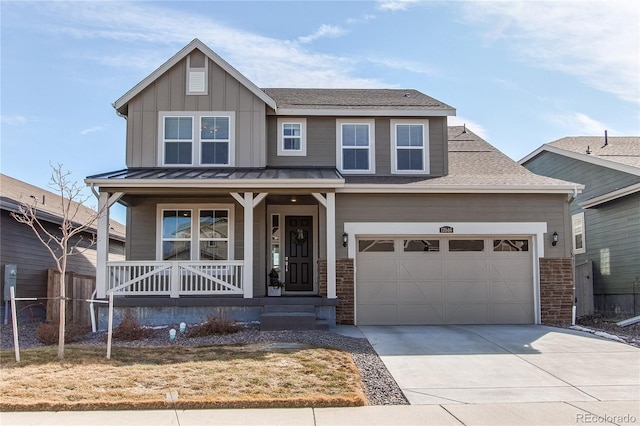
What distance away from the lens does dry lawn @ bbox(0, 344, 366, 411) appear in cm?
740

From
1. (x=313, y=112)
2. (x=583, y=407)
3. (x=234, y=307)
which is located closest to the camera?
(x=583, y=407)

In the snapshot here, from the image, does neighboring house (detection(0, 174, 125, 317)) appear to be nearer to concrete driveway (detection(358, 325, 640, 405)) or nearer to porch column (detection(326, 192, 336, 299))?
porch column (detection(326, 192, 336, 299))

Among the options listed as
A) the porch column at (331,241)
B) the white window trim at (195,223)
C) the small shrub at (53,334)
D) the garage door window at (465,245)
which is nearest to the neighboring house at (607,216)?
the garage door window at (465,245)

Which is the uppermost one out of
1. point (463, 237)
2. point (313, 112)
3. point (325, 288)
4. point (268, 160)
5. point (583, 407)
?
point (313, 112)

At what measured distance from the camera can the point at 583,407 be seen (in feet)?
24.6

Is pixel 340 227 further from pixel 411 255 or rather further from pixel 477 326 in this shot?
pixel 477 326

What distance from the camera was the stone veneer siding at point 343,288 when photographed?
14336mm

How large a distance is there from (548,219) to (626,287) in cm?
390

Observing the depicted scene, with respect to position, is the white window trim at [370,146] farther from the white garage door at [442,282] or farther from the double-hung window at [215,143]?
the double-hung window at [215,143]

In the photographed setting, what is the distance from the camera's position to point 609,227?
17750mm

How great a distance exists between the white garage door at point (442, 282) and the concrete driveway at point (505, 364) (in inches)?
42.8

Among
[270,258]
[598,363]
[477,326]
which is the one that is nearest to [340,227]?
[270,258]

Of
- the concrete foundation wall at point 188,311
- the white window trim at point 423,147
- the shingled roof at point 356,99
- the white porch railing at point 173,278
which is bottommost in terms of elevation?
the concrete foundation wall at point 188,311

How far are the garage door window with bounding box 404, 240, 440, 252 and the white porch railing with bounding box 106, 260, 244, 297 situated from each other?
13.2 feet
